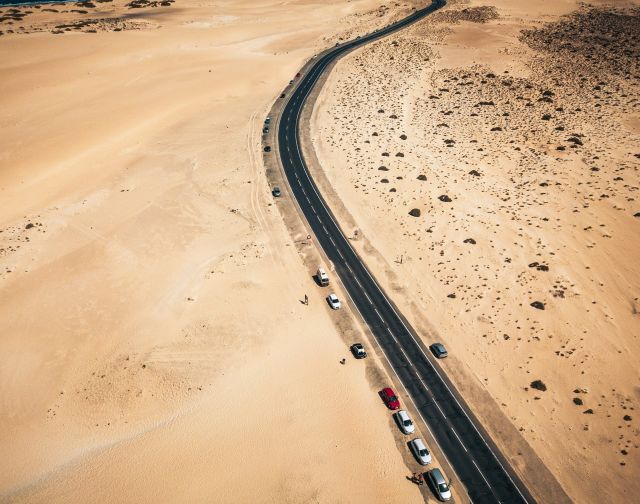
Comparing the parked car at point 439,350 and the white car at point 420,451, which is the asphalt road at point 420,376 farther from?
the white car at point 420,451

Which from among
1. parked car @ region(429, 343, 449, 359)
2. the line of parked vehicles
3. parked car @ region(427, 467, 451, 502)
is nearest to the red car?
the line of parked vehicles

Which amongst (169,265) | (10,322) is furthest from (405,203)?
(10,322)

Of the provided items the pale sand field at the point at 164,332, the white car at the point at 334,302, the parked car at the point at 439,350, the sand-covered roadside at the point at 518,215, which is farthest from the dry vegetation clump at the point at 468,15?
the parked car at the point at 439,350

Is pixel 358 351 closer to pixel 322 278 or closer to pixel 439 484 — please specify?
pixel 322 278

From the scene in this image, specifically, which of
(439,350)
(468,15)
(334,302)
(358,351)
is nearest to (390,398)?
(358,351)

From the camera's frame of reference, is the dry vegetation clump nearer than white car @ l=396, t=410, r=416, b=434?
No

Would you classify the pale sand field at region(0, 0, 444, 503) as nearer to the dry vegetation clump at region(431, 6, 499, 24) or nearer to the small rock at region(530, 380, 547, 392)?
the small rock at region(530, 380, 547, 392)

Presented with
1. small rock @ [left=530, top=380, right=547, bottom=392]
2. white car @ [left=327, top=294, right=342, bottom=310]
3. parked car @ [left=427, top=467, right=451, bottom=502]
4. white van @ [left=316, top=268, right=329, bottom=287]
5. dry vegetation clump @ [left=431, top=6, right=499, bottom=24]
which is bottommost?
parked car @ [left=427, top=467, right=451, bottom=502]
